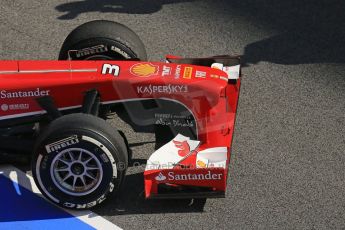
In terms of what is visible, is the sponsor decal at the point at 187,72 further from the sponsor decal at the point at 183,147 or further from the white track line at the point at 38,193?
the white track line at the point at 38,193

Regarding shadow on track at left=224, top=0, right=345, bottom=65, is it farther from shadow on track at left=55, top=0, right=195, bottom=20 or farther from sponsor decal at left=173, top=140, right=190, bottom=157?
sponsor decal at left=173, top=140, right=190, bottom=157

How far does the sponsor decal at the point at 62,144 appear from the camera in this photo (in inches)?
225

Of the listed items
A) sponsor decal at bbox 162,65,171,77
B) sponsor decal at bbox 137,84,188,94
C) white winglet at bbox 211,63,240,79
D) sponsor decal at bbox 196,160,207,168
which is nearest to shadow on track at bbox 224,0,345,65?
white winglet at bbox 211,63,240,79

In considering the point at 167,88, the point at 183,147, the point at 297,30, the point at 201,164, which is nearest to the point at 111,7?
the point at 297,30

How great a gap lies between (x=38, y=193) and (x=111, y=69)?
1180 millimetres

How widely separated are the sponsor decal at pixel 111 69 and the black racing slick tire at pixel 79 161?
66cm

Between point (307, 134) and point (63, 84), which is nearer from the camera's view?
point (63, 84)

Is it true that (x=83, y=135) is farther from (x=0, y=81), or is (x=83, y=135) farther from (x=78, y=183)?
(x=0, y=81)

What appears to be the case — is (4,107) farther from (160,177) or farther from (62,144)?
(160,177)

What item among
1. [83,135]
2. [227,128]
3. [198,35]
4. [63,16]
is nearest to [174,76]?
[227,128]

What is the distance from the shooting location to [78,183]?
6.00 meters

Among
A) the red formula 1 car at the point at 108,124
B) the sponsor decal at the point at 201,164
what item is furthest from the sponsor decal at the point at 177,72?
the sponsor decal at the point at 201,164

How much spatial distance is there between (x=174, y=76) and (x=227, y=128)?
61 centimetres

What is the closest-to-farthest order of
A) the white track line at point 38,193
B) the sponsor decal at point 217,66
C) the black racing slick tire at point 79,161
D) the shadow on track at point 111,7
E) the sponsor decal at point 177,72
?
the black racing slick tire at point 79,161, the white track line at point 38,193, the sponsor decal at point 177,72, the sponsor decal at point 217,66, the shadow on track at point 111,7
